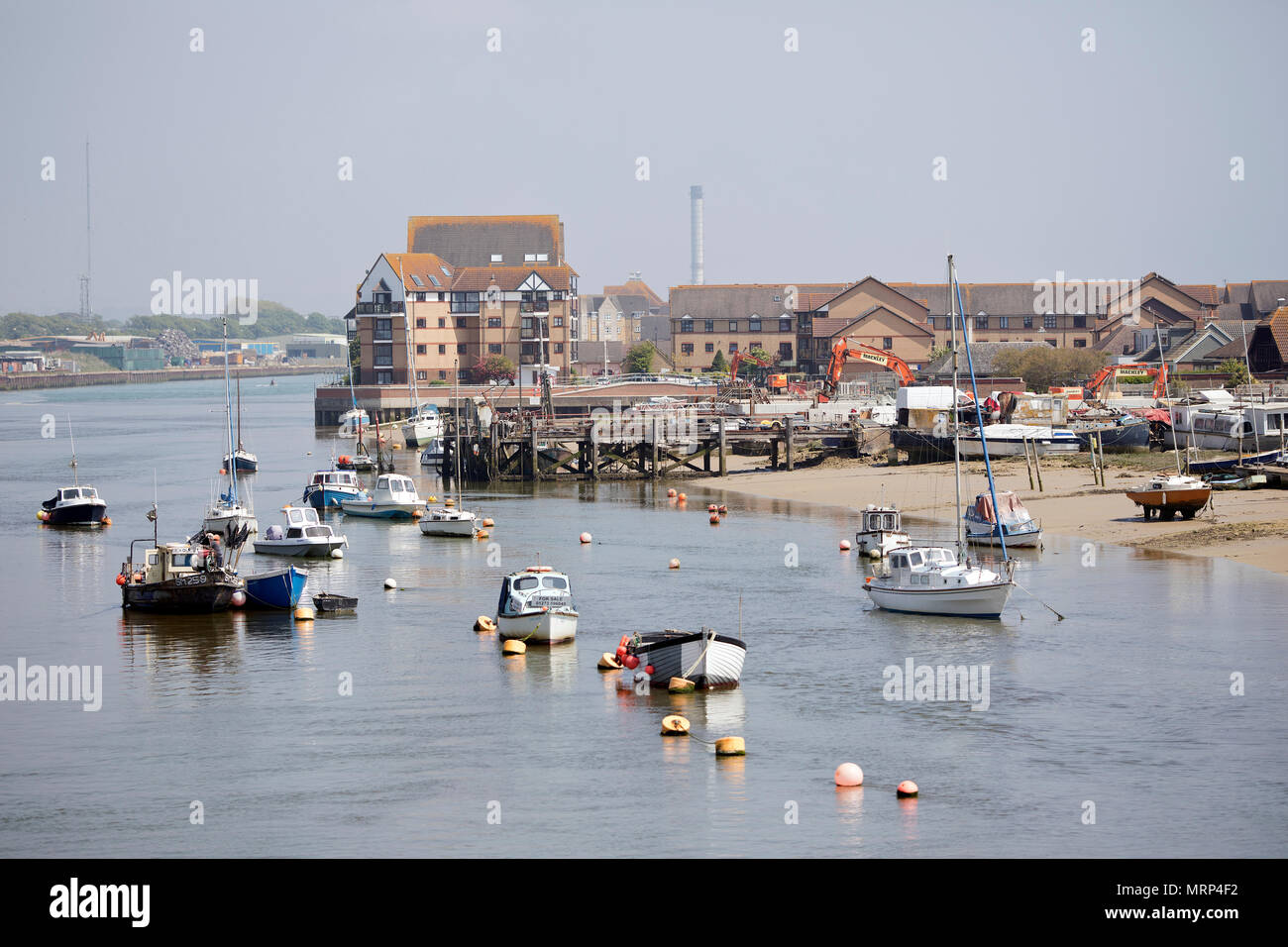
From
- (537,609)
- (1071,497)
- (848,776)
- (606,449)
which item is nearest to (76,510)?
(606,449)

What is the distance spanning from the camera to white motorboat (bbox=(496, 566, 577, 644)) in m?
44.4

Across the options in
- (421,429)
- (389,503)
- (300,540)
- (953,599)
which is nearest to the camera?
(953,599)

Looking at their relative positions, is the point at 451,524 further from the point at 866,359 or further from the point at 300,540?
the point at 866,359

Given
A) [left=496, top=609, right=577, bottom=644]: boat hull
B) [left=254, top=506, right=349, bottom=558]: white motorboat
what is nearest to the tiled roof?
[left=254, top=506, right=349, bottom=558]: white motorboat

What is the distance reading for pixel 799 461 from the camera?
100375mm

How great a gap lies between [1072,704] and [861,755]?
728 cm

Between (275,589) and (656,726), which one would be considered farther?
(275,589)

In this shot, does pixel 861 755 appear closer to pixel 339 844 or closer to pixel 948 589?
pixel 339 844

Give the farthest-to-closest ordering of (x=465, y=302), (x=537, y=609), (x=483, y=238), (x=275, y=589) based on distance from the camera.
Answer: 1. (x=483, y=238)
2. (x=465, y=302)
3. (x=275, y=589)
4. (x=537, y=609)

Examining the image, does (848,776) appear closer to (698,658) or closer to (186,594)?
(698,658)

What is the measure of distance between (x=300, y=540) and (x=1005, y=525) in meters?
31.0

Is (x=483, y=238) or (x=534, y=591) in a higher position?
(x=483, y=238)

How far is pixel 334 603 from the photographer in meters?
51.3

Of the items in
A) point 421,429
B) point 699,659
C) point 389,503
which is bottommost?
point 699,659
